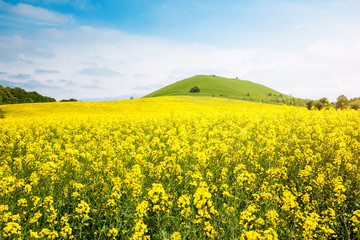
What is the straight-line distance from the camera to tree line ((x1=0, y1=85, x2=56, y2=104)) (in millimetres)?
61169

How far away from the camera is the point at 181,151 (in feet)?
19.9

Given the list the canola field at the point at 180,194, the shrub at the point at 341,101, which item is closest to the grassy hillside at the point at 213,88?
the shrub at the point at 341,101

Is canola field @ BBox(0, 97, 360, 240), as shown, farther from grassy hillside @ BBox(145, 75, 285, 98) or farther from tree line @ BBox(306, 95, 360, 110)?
grassy hillside @ BBox(145, 75, 285, 98)

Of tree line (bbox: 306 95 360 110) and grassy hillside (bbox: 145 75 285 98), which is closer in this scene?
tree line (bbox: 306 95 360 110)

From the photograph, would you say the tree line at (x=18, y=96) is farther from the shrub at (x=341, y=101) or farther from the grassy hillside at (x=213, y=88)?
the shrub at (x=341, y=101)

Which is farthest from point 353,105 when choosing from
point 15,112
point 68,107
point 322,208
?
point 15,112

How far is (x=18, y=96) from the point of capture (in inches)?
2886

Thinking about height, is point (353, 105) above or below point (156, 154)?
above

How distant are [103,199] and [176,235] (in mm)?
2458

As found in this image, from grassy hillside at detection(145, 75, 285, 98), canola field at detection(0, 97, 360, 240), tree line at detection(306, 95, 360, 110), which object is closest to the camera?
canola field at detection(0, 97, 360, 240)

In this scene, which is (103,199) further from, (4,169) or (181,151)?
(4,169)

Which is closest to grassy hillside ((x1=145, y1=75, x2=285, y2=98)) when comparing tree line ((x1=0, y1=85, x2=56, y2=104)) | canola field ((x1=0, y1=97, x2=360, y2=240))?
tree line ((x1=0, y1=85, x2=56, y2=104))

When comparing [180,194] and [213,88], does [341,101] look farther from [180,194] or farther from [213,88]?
[213,88]

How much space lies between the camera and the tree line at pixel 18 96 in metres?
61.2
